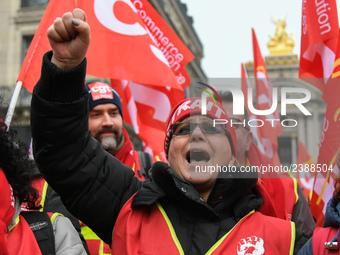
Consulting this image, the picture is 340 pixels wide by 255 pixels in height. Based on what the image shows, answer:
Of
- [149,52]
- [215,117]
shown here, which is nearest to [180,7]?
[149,52]

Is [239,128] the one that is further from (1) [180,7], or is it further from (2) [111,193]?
(1) [180,7]

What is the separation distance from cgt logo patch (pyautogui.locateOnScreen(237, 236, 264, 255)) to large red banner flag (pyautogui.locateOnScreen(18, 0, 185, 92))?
2.47m

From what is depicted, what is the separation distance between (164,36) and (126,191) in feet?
11.2

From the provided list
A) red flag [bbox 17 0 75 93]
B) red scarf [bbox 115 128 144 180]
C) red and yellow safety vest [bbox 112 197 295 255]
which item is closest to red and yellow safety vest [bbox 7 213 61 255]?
red and yellow safety vest [bbox 112 197 295 255]

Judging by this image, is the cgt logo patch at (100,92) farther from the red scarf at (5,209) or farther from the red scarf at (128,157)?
the red scarf at (5,209)

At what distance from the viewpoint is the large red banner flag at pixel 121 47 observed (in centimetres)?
445

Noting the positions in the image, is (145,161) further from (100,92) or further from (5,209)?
(5,209)

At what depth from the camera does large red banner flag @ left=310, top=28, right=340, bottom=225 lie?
2777 mm

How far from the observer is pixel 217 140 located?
7.88ft

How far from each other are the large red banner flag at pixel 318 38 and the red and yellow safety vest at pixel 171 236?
2236 millimetres

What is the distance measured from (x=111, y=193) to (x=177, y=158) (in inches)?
12.9

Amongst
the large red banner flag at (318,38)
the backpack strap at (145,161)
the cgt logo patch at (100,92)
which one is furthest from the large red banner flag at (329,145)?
the cgt logo patch at (100,92)

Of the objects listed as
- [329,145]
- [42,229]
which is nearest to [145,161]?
[329,145]

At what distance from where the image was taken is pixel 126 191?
236 cm
